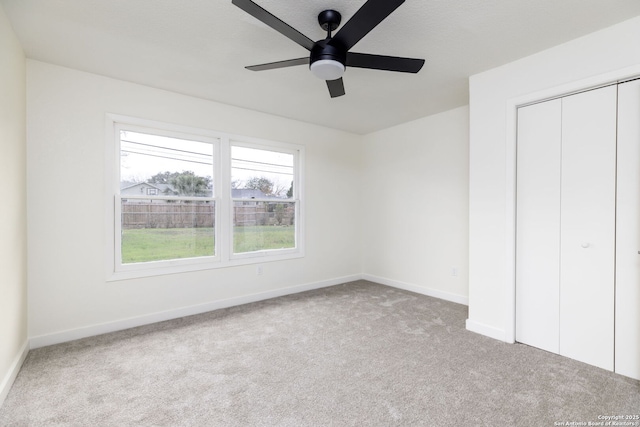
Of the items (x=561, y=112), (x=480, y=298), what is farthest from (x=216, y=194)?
(x=561, y=112)

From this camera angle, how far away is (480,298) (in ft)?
9.78

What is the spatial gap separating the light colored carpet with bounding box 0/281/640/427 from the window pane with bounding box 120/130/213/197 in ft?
4.86

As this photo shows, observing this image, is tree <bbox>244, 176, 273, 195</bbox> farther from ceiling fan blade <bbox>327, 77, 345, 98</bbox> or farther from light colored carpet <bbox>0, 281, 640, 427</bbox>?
ceiling fan blade <bbox>327, 77, 345, 98</bbox>

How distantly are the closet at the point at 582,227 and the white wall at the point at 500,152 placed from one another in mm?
107

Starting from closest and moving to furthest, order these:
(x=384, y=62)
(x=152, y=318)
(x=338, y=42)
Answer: (x=338, y=42) < (x=384, y=62) < (x=152, y=318)

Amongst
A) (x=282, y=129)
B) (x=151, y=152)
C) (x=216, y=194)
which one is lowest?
(x=216, y=194)

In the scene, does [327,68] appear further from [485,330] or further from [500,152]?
[485,330]

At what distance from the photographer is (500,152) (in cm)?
281

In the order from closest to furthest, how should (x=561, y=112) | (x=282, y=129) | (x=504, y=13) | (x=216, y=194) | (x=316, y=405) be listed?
1. (x=316, y=405)
2. (x=504, y=13)
3. (x=561, y=112)
4. (x=216, y=194)
5. (x=282, y=129)

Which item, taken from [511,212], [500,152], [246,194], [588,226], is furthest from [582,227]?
[246,194]

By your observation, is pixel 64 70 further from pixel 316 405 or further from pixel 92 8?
pixel 316 405

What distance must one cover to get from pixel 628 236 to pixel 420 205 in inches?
92.5

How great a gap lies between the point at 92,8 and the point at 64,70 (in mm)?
1154

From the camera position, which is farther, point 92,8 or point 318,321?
point 318,321
